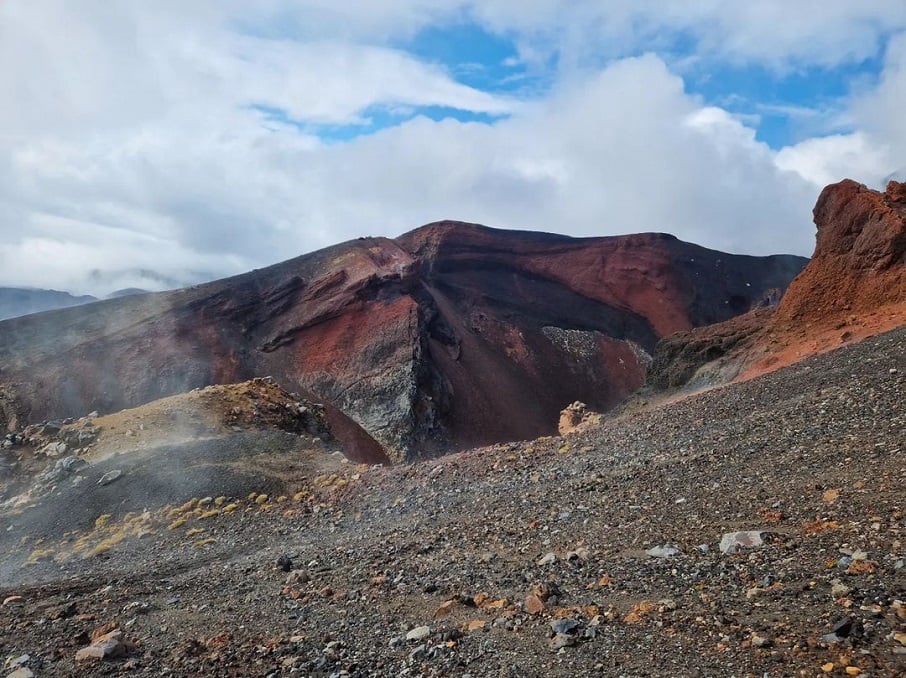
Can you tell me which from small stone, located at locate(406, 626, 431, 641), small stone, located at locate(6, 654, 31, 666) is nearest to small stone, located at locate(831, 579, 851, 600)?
small stone, located at locate(406, 626, 431, 641)

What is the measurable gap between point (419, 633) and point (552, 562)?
5.53ft

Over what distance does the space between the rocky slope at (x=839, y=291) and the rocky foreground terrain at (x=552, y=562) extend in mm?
3161

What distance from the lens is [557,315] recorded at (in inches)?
1612

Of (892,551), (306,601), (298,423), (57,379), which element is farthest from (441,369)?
(892,551)

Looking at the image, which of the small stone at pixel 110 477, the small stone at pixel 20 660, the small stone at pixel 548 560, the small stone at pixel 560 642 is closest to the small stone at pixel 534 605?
the small stone at pixel 560 642

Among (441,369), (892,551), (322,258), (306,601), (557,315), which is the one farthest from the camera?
(557,315)

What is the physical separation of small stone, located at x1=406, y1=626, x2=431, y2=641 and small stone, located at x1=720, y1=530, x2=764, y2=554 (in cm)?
250

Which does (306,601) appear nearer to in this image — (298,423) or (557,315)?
(298,423)

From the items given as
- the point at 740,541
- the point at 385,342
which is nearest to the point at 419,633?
the point at 740,541

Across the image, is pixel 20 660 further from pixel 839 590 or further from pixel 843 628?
pixel 839 590

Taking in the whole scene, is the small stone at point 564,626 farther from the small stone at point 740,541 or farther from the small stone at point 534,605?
the small stone at point 740,541

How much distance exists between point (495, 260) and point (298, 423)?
26.7m

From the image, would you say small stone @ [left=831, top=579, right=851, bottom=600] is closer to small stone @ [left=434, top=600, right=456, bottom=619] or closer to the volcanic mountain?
small stone @ [left=434, top=600, right=456, bottom=619]

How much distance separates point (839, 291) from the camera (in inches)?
645
